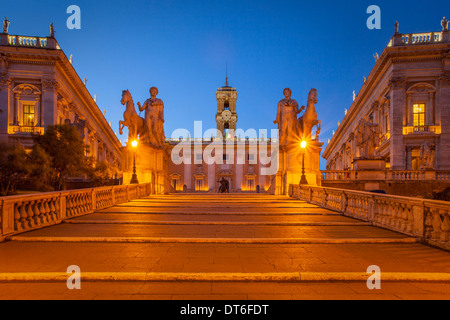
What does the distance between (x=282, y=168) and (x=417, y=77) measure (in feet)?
72.3

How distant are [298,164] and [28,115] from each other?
2893 cm

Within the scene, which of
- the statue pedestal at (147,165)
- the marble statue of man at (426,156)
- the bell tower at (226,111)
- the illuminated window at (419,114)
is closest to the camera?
the statue pedestal at (147,165)

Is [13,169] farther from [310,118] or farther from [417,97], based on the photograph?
[417,97]

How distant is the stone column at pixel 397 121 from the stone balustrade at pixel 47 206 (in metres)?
26.9

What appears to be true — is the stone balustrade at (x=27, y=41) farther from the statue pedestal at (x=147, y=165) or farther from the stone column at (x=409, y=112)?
the stone column at (x=409, y=112)

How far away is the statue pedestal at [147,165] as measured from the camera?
15219mm

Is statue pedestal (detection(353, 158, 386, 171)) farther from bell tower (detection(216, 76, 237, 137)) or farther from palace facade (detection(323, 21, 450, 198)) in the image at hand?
bell tower (detection(216, 76, 237, 137))

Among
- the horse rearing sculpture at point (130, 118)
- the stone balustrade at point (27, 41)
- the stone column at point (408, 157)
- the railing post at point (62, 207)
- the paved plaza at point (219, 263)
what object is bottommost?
the paved plaza at point (219, 263)

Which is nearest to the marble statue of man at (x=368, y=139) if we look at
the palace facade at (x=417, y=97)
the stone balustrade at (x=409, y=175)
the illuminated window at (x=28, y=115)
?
the stone balustrade at (x=409, y=175)

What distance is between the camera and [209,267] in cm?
414

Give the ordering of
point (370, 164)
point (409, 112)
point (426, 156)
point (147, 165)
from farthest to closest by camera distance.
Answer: point (409, 112), point (426, 156), point (370, 164), point (147, 165)

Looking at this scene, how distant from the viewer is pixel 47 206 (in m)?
7.08

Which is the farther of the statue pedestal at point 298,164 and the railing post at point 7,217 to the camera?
the statue pedestal at point 298,164

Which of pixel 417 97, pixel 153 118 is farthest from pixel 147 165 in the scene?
pixel 417 97
